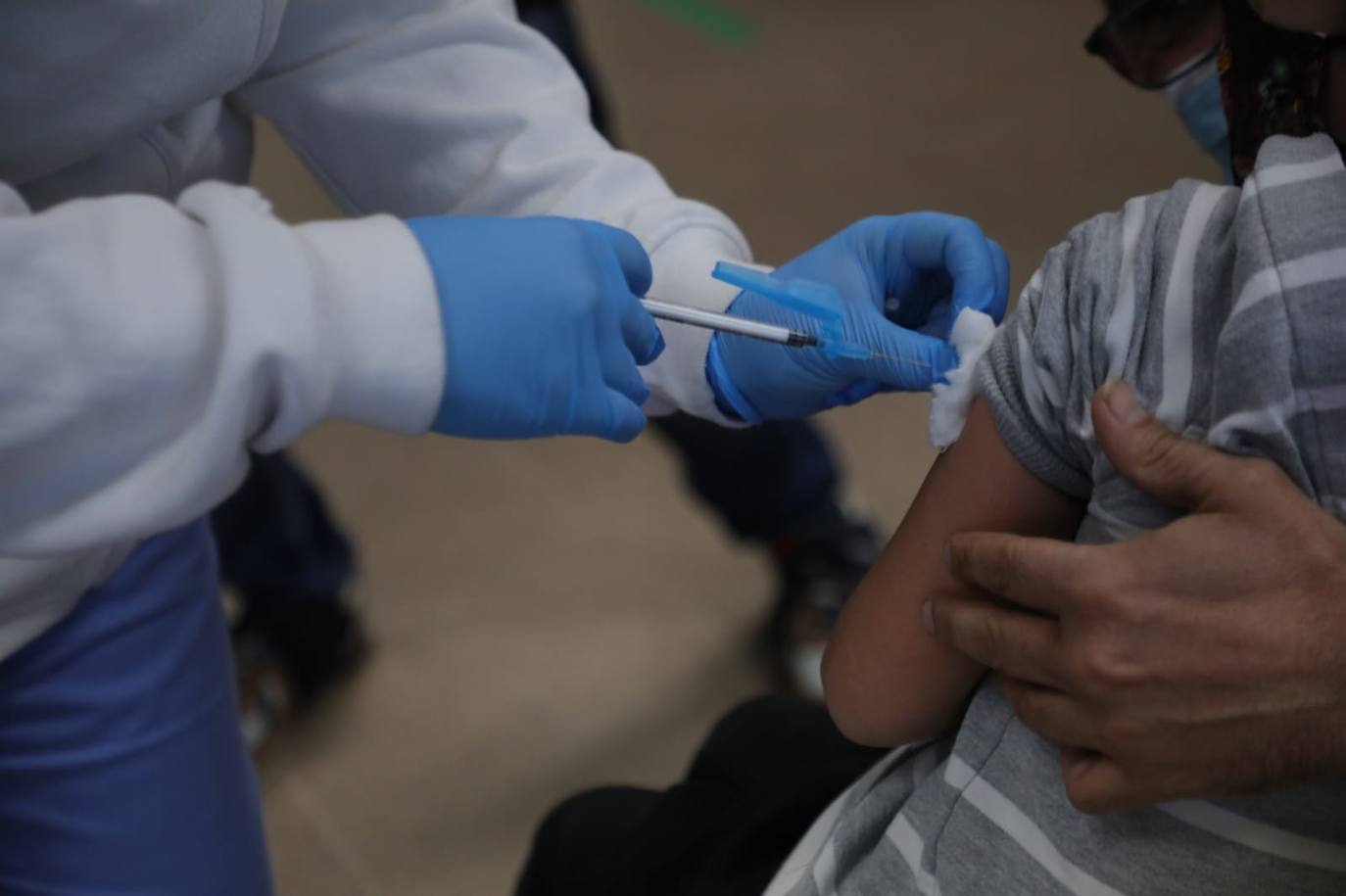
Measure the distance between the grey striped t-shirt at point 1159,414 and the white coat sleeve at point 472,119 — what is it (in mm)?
307

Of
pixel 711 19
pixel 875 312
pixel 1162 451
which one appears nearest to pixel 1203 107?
pixel 875 312

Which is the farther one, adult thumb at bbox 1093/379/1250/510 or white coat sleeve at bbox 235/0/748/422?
white coat sleeve at bbox 235/0/748/422

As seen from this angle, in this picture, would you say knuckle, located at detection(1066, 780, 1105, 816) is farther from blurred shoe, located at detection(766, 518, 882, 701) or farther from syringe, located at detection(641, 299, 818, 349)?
blurred shoe, located at detection(766, 518, 882, 701)

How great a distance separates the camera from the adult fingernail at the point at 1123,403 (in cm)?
64

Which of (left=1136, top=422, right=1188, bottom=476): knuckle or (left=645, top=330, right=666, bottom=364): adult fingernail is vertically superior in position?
(left=1136, top=422, right=1188, bottom=476): knuckle

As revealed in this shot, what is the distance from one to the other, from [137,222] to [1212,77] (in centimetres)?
67

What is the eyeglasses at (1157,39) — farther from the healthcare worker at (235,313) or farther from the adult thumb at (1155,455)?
the adult thumb at (1155,455)

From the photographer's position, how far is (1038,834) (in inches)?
27.1

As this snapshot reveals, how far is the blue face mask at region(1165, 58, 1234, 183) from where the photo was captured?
2.83 ft

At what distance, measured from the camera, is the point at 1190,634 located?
2.00 feet

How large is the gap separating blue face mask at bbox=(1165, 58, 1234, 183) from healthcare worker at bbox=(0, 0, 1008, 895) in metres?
0.16

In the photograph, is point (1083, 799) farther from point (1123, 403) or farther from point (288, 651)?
point (288, 651)

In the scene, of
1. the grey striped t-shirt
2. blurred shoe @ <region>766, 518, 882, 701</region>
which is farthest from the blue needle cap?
blurred shoe @ <region>766, 518, 882, 701</region>

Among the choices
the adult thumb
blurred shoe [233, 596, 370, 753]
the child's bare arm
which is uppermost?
the adult thumb
